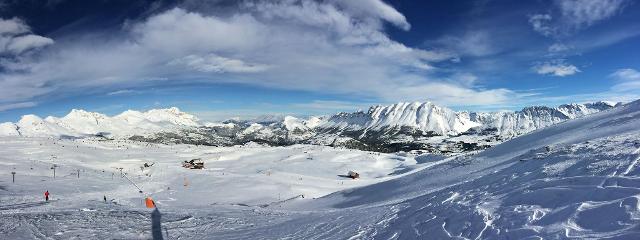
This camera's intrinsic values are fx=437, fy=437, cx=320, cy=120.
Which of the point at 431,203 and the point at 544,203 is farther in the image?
the point at 431,203

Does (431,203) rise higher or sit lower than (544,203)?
lower

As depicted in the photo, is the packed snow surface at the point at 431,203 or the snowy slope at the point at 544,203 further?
the packed snow surface at the point at 431,203

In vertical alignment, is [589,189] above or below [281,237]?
above

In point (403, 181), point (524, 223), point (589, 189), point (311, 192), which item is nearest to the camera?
point (524, 223)

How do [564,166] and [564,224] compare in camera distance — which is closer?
[564,224]

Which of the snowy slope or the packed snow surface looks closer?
the snowy slope

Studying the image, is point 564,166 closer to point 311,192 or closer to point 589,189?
point 589,189

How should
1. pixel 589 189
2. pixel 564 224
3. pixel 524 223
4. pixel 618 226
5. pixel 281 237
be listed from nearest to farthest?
pixel 618 226, pixel 564 224, pixel 524 223, pixel 589 189, pixel 281 237

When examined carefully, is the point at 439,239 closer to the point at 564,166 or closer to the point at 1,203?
the point at 564,166

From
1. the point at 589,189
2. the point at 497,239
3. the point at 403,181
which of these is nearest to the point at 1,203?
the point at 403,181

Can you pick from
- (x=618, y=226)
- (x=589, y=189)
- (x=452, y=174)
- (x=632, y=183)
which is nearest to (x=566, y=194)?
(x=589, y=189)
